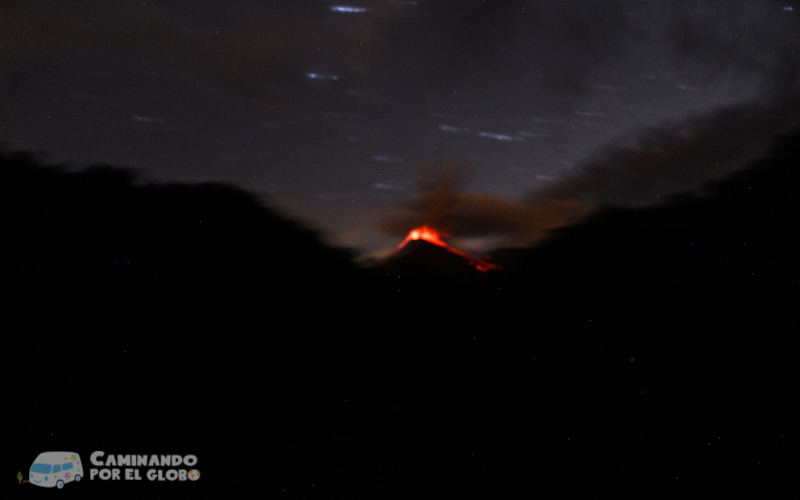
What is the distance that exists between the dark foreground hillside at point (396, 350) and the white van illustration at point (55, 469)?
52mm

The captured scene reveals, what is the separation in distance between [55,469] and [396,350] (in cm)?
207

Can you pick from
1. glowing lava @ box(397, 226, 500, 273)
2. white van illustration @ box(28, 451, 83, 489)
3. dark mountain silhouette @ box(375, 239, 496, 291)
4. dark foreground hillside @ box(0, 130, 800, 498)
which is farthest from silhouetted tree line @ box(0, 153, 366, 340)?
white van illustration @ box(28, 451, 83, 489)

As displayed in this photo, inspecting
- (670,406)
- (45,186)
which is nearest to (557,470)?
(670,406)

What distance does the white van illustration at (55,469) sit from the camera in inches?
86.2

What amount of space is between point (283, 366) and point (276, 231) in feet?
2.94

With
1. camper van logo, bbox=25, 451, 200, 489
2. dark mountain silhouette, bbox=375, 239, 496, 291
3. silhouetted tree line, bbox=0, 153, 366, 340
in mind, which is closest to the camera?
camper van logo, bbox=25, 451, 200, 489

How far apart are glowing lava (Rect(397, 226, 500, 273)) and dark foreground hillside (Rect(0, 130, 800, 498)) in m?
0.13

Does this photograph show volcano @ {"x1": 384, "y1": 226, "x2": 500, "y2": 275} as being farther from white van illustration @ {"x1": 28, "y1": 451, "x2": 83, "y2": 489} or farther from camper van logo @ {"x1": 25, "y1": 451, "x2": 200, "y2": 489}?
white van illustration @ {"x1": 28, "y1": 451, "x2": 83, "y2": 489}

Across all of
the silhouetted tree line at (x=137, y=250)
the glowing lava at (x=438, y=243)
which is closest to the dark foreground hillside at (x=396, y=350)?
the silhouetted tree line at (x=137, y=250)

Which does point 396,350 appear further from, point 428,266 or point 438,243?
point 438,243

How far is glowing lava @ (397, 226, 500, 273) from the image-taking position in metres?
2.37

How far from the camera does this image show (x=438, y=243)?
246cm

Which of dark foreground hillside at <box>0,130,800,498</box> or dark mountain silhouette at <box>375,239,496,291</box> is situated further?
dark mountain silhouette at <box>375,239,496,291</box>

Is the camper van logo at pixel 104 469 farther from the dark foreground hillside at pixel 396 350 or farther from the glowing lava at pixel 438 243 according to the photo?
the glowing lava at pixel 438 243
